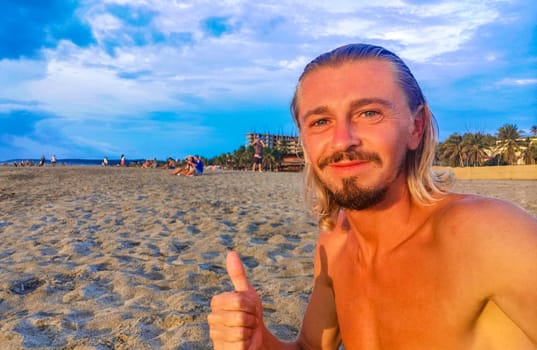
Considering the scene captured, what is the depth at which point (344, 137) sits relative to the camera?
1.67 m

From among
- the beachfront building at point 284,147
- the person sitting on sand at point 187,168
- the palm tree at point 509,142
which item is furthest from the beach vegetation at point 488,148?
the person sitting on sand at point 187,168

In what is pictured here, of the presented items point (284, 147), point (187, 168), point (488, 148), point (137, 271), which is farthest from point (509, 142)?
point (137, 271)

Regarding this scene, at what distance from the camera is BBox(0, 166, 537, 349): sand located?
3.11 meters

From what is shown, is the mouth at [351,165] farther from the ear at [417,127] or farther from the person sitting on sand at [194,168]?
the person sitting on sand at [194,168]

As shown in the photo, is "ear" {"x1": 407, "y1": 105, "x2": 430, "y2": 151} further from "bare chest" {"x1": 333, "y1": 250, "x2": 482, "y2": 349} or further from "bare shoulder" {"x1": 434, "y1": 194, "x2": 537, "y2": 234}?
"bare chest" {"x1": 333, "y1": 250, "x2": 482, "y2": 349}

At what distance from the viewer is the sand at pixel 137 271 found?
3107 millimetres

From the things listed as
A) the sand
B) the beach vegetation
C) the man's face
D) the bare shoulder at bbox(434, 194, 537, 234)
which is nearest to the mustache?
the man's face

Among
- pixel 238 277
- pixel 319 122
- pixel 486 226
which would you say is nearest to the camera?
pixel 486 226

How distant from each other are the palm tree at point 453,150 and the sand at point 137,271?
47413mm

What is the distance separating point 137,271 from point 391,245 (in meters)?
3.45

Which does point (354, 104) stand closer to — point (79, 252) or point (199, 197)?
point (79, 252)

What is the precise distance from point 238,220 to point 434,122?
20.1ft

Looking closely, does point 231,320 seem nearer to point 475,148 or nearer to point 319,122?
point 319,122

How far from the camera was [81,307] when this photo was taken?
359cm
